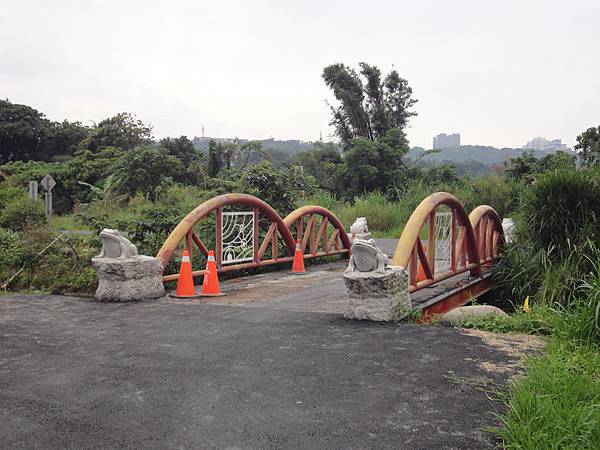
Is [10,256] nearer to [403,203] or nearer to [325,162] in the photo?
[403,203]

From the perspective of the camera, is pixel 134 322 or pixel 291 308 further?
pixel 291 308

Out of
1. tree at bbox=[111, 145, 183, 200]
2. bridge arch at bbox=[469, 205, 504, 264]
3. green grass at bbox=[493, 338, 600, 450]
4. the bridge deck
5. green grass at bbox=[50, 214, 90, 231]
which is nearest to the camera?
green grass at bbox=[493, 338, 600, 450]

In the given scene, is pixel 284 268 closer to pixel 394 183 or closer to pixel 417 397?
pixel 417 397

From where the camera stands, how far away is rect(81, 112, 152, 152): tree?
35.9 m

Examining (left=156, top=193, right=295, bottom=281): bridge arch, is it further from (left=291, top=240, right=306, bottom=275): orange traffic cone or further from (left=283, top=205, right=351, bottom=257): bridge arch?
(left=283, top=205, right=351, bottom=257): bridge arch

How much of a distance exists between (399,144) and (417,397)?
998 inches

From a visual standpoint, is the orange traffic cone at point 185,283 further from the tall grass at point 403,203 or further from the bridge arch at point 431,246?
the tall grass at point 403,203

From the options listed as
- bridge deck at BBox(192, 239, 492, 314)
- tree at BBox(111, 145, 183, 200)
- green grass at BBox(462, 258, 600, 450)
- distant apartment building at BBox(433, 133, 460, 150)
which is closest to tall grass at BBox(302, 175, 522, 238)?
tree at BBox(111, 145, 183, 200)

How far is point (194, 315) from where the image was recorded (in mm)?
6332

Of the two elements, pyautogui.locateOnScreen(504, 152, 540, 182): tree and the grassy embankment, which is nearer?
the grassy embankment

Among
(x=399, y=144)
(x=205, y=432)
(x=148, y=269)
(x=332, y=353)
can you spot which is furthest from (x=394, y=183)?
(x=205, y=432)

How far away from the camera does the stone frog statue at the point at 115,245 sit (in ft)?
23.4

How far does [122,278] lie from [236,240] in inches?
110

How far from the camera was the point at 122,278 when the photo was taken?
718cm
